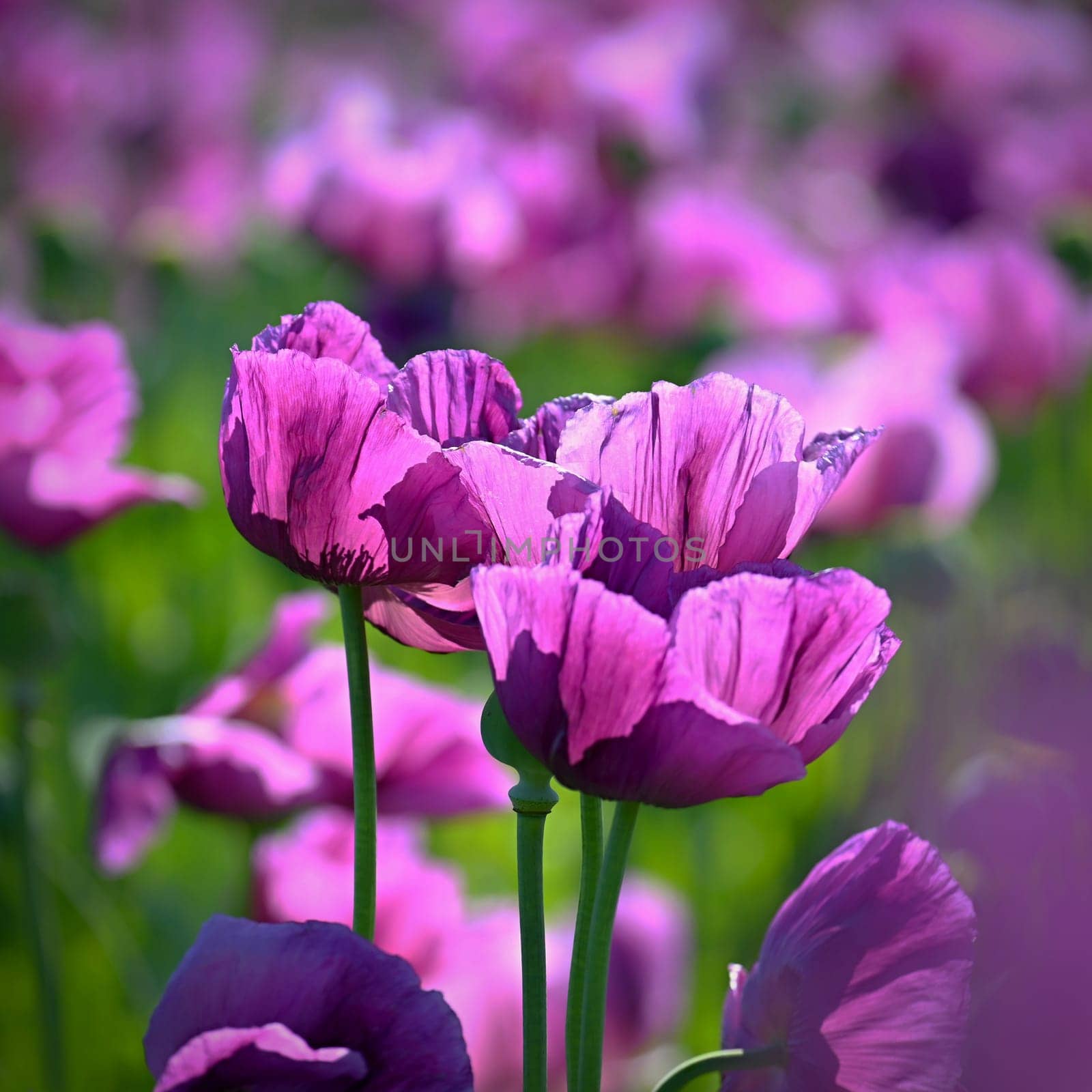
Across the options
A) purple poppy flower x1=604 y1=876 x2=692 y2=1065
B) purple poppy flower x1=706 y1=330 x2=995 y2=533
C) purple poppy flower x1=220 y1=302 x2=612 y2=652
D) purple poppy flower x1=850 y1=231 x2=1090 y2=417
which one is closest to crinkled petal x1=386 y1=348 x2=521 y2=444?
purple poppy flower x1=220 y1=302 x2=612 y2=652

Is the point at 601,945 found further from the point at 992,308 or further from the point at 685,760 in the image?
the point at 992,308

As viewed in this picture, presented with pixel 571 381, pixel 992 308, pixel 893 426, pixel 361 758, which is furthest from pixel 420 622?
pixel 571 381

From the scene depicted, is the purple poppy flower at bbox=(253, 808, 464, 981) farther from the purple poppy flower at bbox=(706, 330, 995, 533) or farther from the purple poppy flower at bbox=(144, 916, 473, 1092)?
the purple poppy flower at bbox=(706, 330, 995, 533)

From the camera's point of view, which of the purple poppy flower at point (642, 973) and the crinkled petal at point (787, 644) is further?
the purple poppy flower at point (642, 973)

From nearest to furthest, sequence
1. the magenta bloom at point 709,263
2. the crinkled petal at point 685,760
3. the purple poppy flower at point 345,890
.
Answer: the crinkled petal at point 685,760 < the purple poppy flower at point 345,890 < the magenta bloom at point 709,263

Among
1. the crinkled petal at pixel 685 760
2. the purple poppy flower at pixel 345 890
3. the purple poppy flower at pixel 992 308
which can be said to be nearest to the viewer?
the crinkled petal at pixel 685 760

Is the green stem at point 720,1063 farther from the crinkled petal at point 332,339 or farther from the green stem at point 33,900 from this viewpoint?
the green stem at point 33,900

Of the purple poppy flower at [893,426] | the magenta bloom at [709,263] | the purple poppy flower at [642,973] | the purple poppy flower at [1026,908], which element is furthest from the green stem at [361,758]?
the magenta bloom at [709,263]

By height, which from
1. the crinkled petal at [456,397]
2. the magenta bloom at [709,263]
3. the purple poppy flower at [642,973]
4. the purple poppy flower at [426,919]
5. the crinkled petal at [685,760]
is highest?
the magenta bloom at [709,263]
